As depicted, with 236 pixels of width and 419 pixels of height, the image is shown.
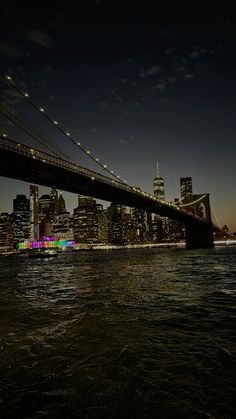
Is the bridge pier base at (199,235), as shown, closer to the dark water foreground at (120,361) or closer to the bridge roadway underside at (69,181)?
the bridge roadway underside at (69,181)

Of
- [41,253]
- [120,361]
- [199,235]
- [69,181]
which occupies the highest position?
[69,181]

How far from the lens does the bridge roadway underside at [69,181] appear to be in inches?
1299

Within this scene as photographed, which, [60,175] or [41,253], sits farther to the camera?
[41,253]

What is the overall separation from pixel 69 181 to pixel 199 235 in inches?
1851

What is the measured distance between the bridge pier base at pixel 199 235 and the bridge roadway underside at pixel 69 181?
32.9 ft

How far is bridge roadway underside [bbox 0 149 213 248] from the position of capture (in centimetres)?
3299

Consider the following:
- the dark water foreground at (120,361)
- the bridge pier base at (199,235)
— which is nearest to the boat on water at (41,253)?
the bridge pier base at (199,235)

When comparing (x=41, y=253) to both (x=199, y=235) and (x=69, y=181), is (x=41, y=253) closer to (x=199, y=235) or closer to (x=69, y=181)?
(x=69, y=181)

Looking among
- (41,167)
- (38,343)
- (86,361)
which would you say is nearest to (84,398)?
(86,361)

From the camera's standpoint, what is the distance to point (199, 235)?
7944cm

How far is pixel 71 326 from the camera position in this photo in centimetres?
726

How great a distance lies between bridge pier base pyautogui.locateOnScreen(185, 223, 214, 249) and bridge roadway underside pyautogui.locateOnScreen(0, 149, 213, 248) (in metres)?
10.0

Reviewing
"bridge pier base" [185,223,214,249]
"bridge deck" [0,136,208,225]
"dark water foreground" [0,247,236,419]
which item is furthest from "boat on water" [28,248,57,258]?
"dark water foreground" [0,247,236,419]

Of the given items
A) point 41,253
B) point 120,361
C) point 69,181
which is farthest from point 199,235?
point 120,361
